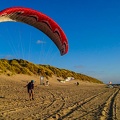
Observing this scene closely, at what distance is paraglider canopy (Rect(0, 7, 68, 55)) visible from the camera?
14.1 meters

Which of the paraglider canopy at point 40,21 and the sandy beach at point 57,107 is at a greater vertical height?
the paraglider canopy at point 40,21

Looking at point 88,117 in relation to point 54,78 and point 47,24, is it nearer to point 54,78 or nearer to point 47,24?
point 47,24

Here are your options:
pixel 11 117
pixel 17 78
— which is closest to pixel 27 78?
pixel 17 78

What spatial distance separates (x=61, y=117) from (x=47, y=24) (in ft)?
26.4

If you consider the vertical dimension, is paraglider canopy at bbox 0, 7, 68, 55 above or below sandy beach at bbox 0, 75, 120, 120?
above

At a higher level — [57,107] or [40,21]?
[40,21]

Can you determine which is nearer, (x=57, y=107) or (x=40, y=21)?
(x=57, y=107)

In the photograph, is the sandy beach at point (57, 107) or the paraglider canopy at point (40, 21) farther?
the paraglider canopy at point (40, 21)

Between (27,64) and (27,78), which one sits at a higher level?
(27,64)

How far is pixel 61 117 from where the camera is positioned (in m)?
10.5

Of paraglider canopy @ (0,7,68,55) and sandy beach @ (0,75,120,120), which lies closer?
sandy beach @ (0,75,120,120)

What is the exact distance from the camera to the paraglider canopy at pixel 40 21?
14086 millimetres

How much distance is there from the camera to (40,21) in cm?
1673

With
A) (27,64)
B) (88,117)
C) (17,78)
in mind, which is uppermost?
(27,64)
